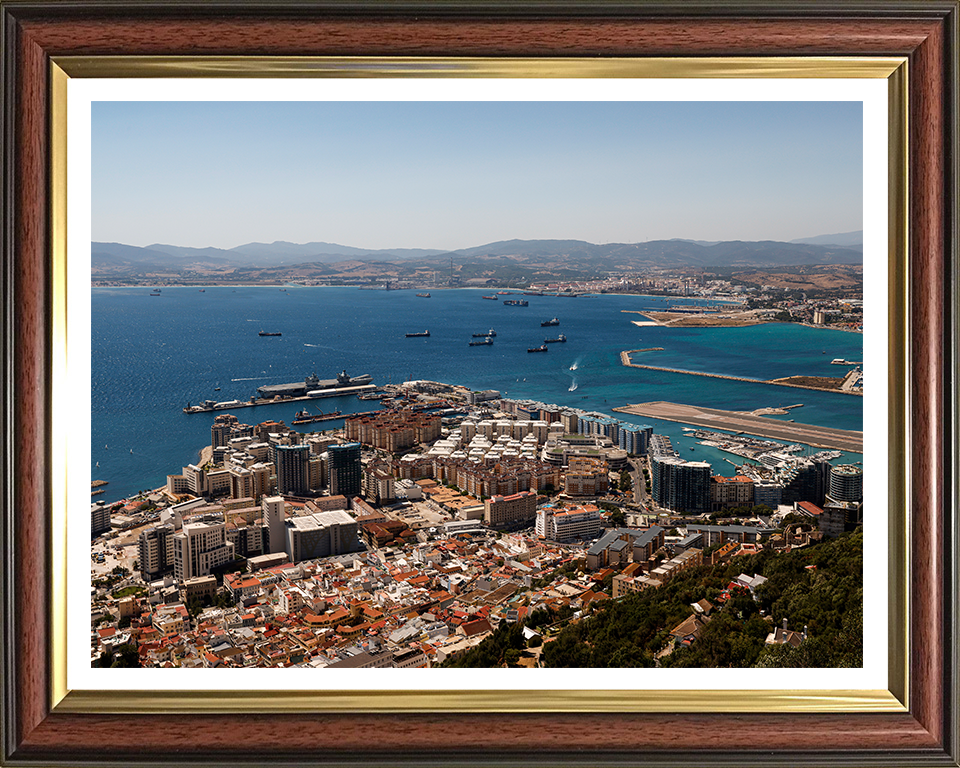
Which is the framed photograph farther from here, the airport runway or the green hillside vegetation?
the airport runway

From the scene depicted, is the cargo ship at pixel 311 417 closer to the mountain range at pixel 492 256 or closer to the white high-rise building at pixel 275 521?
the white high-rise building at pixel 275 521

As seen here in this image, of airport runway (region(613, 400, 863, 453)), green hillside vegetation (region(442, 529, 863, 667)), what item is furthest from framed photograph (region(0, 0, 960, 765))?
airport runway (region(613, 400, 863, 453))

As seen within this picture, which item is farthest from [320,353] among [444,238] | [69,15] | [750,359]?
[69,15]

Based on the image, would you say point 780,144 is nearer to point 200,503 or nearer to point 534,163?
point 534,163

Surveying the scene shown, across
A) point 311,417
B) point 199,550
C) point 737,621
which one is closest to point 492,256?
point 311,417

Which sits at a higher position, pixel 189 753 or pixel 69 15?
pixel 69 15

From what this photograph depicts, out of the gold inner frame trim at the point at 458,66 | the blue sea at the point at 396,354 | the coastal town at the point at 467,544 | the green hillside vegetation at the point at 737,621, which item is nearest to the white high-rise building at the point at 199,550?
the coastal town at the point at 467,544
